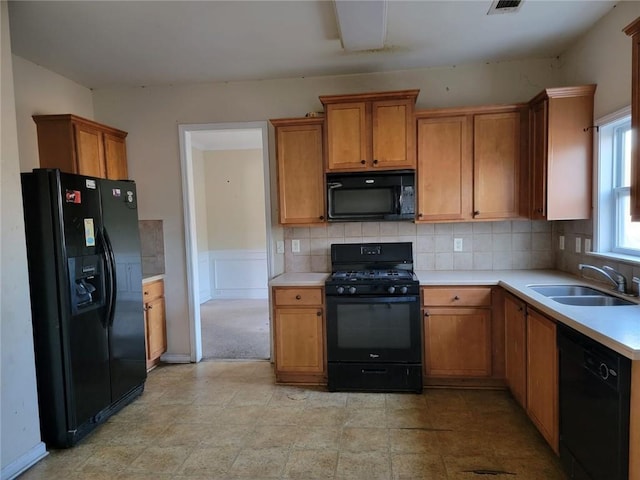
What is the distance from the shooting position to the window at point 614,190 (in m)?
2.54

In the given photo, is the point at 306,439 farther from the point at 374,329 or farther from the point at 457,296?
the point at 457,296

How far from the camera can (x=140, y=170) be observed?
3775 millimetres

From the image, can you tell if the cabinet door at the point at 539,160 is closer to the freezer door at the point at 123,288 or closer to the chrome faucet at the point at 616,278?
the chrome faucet at the point at 616,278

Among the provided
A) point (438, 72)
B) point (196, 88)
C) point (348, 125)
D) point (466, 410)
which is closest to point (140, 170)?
point (196, 88)

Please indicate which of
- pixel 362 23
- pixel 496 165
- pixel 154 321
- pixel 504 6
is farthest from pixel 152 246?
pixel 504 6

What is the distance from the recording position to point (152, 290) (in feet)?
11.8

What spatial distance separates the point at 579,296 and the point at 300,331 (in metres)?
1.95

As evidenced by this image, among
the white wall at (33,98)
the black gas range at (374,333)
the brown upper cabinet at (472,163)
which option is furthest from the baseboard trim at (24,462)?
the brown upper cabinet at (472,163)

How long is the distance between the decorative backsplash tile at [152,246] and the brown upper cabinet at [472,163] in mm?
2471

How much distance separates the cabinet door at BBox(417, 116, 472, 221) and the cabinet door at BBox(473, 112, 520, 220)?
7cm

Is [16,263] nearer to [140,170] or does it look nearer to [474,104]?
[140,170]

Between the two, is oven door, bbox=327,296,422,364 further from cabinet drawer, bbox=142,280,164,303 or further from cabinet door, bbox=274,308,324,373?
cabinet drawer, bbox=142,280,164,303

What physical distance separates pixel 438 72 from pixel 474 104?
422 millimetres

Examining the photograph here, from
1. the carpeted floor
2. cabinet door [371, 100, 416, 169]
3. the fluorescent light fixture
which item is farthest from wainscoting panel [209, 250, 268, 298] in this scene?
the fluorescent light fixture
